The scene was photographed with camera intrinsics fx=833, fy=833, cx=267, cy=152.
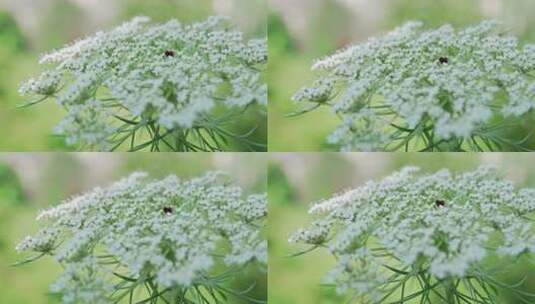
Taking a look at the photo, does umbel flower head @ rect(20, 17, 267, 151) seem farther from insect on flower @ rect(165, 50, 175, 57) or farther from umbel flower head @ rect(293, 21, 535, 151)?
umbel flower head @ rect(293, 21, 535, 151)

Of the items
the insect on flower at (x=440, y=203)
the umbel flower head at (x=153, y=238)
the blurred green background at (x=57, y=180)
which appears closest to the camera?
the umbel flower head at (x=153, y=238)

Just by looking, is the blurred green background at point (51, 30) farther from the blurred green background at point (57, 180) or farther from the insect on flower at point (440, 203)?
the insect on flower at point (440, 203)

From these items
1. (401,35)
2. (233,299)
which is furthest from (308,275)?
(401,35)

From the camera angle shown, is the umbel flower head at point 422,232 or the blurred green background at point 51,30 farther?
the blurred green background at point 51,30

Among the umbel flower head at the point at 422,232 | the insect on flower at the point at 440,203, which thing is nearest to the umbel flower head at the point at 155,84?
the umbel flower head at the point at 422,232

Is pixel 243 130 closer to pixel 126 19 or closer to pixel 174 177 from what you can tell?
pixel 174 177

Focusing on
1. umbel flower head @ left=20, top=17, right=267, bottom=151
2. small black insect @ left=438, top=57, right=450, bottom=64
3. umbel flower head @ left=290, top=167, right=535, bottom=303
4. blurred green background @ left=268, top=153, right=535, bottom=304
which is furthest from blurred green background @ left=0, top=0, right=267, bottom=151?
small black insect @ left=438, top=57, right=450, bottom=64
